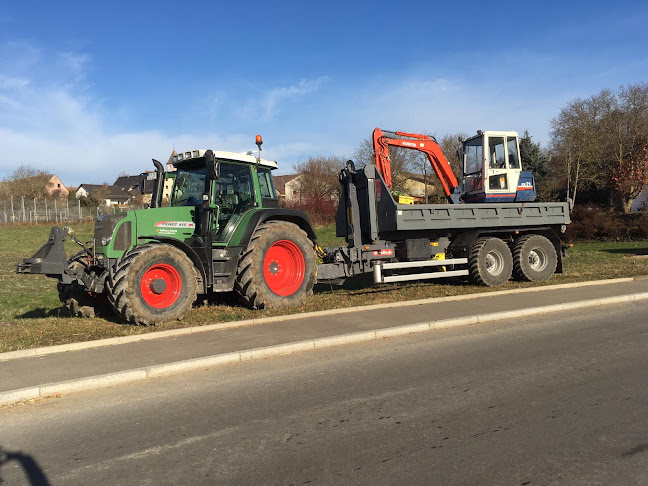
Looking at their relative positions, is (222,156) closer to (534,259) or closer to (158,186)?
(158,186)

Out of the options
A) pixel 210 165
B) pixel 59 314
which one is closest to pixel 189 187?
pixel 210 165

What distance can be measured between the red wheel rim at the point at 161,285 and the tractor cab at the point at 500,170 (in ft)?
27.5

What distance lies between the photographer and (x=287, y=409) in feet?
15.9

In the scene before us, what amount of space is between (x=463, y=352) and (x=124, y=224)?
560cm

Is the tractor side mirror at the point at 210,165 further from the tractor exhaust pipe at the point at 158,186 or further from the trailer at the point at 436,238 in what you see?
the trailer at the point at 436,238

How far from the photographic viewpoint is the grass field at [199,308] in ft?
25.2

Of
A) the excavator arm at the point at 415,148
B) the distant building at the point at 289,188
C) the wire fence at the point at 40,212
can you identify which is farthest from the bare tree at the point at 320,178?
the excavator arm at the point at 415,148

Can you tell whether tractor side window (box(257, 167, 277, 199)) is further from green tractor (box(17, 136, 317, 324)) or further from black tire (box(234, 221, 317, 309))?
black tire (box(234, 221, 317, 309))

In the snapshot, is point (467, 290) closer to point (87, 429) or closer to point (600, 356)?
point (600, 356)

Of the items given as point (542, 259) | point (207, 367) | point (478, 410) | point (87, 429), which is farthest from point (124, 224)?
point (542, 259)

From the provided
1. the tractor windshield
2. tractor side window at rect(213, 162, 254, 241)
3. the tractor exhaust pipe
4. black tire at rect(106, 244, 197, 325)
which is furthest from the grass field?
the tractor exhaust pipe

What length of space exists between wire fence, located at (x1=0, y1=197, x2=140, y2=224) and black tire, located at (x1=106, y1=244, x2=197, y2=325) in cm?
4070

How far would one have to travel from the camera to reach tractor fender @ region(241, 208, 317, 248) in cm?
909

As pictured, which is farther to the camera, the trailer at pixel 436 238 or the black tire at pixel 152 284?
the trailer at pixel 436 238
